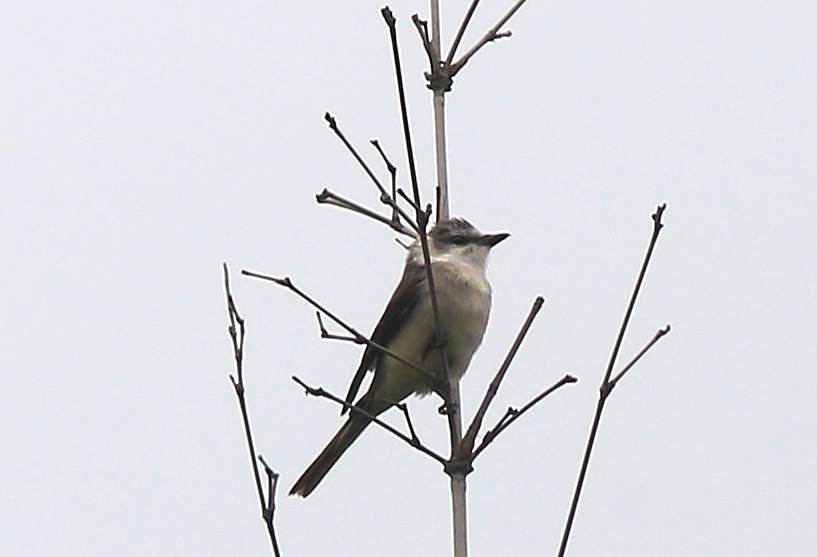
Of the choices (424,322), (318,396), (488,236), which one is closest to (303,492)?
(424,322)

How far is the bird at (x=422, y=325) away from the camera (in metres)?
5.62

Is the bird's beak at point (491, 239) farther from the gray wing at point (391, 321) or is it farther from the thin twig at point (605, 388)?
the thin twig at point (605, 388)

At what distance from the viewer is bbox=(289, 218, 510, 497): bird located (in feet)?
18.4

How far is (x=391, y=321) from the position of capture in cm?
594

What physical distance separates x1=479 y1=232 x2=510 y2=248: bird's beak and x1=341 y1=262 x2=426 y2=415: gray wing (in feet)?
0.96

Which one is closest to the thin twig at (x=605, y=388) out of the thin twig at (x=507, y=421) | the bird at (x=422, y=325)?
the thin twig at (x=507, y=421)

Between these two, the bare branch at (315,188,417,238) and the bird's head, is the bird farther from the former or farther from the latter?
the bare branch at (315,188,417,238)

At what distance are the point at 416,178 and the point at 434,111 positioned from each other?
0.56 metres

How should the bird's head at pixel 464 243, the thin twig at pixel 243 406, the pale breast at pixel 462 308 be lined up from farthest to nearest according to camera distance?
1. the bird's head at pixel 464 243
2. the pale breast at pixel 462 308
3. the thin twig at pixel 243 406

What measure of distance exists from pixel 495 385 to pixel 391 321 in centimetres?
244

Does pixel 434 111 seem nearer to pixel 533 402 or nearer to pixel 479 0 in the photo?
pixel 479 0

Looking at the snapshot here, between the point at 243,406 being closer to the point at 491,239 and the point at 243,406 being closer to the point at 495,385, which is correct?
the point at 495,385

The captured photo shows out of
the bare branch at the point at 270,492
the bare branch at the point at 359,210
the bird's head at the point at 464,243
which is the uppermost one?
the bird's head at the point at 464,243

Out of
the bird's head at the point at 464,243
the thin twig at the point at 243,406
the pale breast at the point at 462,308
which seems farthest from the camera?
the bird's head at the point at 464,243
